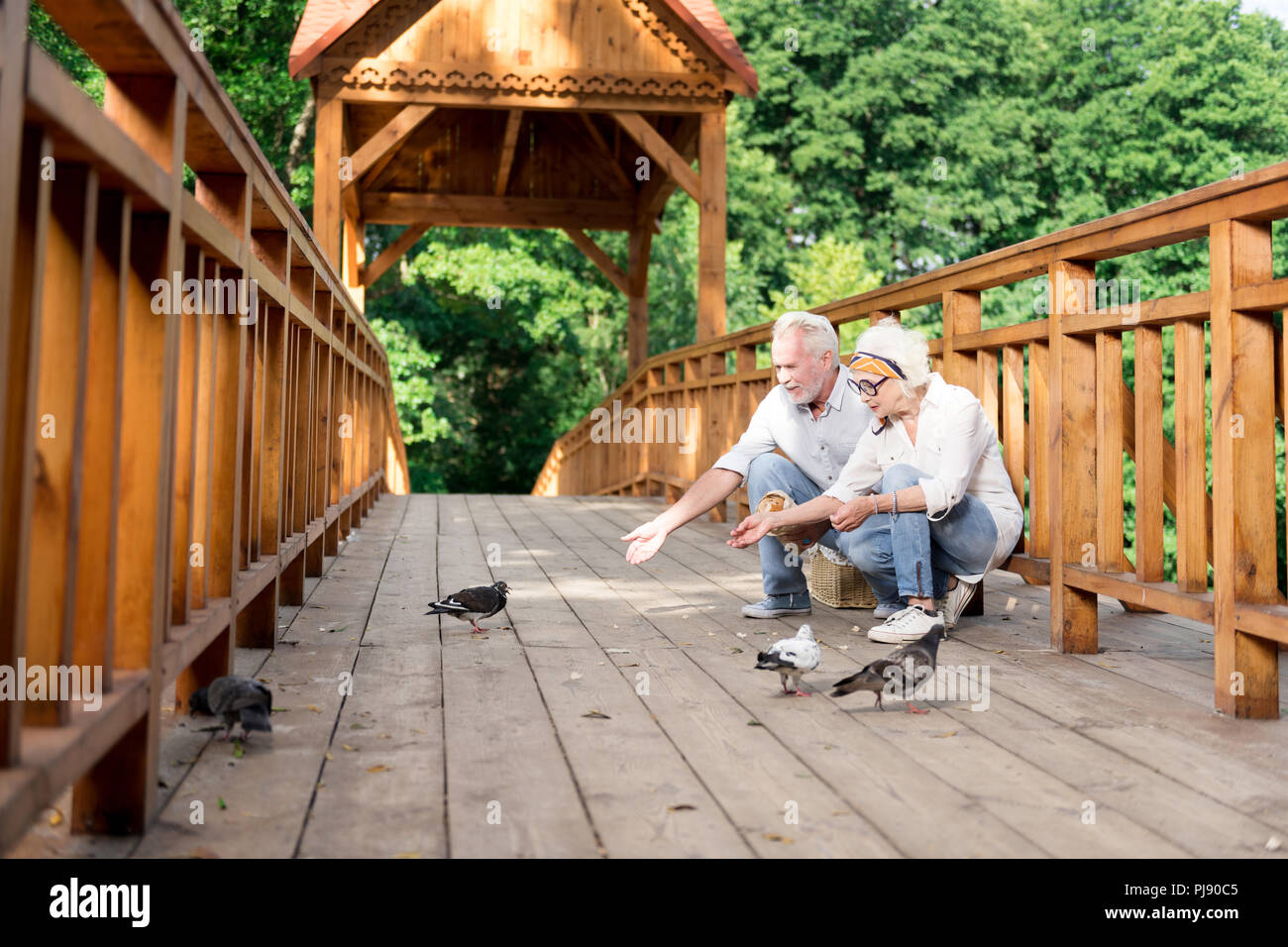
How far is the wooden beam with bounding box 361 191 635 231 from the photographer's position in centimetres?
1481

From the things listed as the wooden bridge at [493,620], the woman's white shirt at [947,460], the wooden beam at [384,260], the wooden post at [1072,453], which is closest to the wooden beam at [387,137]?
the wooden beam at [384,260]

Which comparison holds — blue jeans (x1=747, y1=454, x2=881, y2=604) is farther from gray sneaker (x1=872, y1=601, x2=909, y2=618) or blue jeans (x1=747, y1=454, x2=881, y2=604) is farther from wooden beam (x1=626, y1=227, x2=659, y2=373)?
wooden beam (x1=626, y1=227, x2=659, y2=373)

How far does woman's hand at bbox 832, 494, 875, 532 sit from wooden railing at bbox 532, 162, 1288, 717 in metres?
0.56

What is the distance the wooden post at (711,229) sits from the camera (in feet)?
34.4

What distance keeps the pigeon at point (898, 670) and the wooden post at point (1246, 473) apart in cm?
66

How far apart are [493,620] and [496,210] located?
37.5 ft

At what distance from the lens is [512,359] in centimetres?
2734

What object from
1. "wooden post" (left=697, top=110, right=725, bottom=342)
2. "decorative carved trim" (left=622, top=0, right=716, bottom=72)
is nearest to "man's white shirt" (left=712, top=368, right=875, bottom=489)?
"wooden post" (left=697, top=110, right=725, bottom=342)

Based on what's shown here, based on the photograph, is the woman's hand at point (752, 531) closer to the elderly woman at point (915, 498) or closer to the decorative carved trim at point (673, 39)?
the elderly woman at point (915, 498)

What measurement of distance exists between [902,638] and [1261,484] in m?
1.25

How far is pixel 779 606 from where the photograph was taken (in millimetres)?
4254

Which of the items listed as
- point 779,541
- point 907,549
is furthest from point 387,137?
point 907,549

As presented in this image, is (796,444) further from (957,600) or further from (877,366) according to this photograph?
(957,600)
